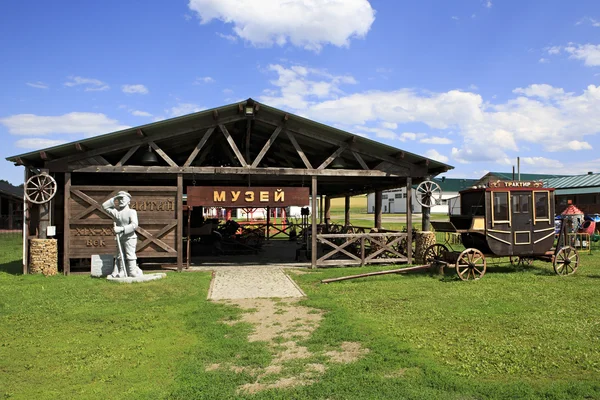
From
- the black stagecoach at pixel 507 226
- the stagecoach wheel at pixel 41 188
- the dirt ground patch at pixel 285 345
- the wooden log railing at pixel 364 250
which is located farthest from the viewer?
the wooden log railing at pixel 364 250

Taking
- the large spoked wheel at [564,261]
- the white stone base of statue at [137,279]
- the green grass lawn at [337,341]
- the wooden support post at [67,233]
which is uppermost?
the wooden support post at [67,233]

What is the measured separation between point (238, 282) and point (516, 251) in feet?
25.4

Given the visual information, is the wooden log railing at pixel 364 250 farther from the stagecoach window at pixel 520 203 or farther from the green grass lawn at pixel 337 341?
the stagecoach window at pixel 520 203

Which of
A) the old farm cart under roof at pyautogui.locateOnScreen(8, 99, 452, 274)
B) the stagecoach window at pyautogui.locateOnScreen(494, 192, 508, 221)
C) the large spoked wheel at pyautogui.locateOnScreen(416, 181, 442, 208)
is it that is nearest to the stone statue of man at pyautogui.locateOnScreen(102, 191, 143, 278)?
the old farm cart under roof at pyautogui.locateOnScreen(8, 99, 452, 274)

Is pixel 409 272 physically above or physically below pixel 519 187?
below

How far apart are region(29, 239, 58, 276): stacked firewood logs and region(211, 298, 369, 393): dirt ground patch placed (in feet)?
21.6

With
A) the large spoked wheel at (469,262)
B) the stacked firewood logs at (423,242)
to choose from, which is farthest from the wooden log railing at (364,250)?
the large spoked wheel at (469,262)

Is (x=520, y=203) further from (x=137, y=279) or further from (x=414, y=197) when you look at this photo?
(x=414, y=197)

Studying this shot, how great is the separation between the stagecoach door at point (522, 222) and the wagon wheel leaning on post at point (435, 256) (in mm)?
1943

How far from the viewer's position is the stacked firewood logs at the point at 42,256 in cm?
1233

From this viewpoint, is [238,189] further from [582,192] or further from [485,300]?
[582,192]

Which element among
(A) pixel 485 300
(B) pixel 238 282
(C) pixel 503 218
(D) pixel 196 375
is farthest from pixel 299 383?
(C) pixel 503 218

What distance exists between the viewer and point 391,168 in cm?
1484

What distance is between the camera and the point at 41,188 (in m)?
12.3
